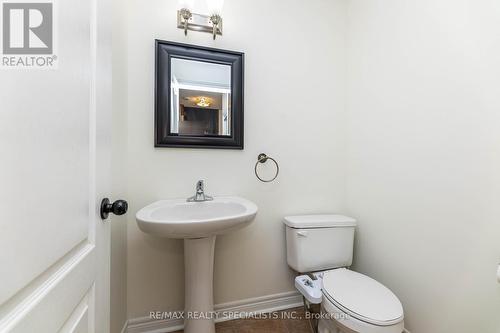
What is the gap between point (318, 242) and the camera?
1.44 m

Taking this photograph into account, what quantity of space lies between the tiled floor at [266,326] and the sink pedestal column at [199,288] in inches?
8.7

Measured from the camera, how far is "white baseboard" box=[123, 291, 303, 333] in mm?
1300

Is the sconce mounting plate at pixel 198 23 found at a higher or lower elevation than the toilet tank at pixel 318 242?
higher

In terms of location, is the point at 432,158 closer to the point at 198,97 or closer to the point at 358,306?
the point at 358,306

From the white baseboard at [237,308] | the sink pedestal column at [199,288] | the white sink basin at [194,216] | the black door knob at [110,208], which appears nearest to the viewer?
the black door knob at [110,208]

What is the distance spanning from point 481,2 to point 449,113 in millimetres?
476

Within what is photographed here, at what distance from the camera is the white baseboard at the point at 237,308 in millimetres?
1300

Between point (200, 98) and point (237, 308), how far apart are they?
1414 millimetres

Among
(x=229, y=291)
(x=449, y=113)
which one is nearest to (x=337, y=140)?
(x=449, y=113)

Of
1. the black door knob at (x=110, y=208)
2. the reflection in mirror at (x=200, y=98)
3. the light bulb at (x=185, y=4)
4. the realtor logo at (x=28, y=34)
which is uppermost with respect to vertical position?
the light bulb at (x=185, y=4)

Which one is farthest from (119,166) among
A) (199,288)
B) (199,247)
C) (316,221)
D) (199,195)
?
(316,221)

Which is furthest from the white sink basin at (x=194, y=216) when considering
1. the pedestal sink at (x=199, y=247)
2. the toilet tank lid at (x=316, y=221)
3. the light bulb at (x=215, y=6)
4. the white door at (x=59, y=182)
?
the light bulb at (x=215, y=6)

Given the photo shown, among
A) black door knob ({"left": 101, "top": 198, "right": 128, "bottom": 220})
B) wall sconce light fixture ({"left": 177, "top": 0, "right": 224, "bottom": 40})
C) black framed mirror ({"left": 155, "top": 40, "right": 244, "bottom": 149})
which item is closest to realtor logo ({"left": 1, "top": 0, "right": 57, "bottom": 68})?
black door knob ({"left": 101, "top": 198, "right": 128, "bottom": 220})

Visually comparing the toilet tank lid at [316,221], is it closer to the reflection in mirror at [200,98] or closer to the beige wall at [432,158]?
the beige wall at [432,158]
